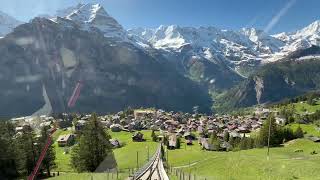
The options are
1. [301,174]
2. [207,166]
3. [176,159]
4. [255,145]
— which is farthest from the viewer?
[255,145]

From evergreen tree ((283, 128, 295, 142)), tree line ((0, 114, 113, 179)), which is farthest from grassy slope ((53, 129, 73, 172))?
evergreen tree ((283, 128, 295, 142))

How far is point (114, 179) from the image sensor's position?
59.6 m

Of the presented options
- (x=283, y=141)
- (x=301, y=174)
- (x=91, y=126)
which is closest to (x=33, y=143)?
(x=91, y=126)

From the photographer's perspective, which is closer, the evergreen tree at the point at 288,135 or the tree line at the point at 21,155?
the tree line at the point at 21,155

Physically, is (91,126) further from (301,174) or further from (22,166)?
(301,174)

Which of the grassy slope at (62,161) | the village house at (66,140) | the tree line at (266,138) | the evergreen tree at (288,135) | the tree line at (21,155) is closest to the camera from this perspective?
the tree line at (21,155)

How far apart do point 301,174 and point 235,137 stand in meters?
116

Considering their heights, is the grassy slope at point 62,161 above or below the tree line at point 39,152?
below

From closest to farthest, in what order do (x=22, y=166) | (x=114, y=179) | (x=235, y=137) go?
(x=114, y=179) < (x=22, y=166) < (x=235, y=137)

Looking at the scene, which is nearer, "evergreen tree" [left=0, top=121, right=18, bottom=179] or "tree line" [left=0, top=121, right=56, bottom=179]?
"evergreen tree" [left=0, top=121, right=18, bottom=179]

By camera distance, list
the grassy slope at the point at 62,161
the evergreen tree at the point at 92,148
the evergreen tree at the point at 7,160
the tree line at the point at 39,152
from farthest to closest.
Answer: the grassy slope at the point at 62,161, the evergreen tree at the point at 7,160, the tree line at the point at 39,152, the evergreen tree at the point at 92,148

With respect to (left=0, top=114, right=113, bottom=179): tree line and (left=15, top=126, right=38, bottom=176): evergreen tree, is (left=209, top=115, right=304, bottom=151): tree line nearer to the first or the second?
(left=0, top=114, right=113, bottom=179): tree line

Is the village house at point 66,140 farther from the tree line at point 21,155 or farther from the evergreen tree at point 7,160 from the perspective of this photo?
the evergreen tree at point 7,160

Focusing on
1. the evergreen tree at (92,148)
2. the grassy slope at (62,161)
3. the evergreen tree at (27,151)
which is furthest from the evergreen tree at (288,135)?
the evergreen tree at (27,151)
